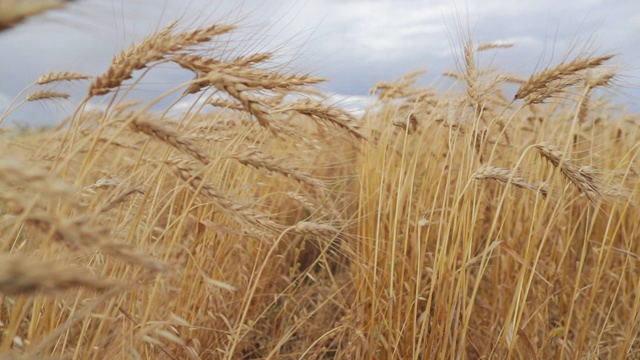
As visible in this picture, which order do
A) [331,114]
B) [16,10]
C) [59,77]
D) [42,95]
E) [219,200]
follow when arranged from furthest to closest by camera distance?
[42,95]
[59,77]
[331,114]
[219,200]
[16,10]

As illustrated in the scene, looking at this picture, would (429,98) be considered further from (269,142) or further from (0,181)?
(0,181)

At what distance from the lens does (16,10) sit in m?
1.01

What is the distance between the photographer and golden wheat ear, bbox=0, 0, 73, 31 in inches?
39.3

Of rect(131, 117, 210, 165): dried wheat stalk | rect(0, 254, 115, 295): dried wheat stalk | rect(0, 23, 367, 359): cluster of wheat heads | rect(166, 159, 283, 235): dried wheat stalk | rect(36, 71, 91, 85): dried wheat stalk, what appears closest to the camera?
rect(0, 254, 115, 295): dried wheat stalk

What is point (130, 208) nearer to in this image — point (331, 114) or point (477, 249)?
point (331, 114)

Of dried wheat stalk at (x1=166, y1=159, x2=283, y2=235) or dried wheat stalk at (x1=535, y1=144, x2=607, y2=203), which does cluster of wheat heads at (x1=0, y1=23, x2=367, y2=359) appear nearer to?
dried wheat stalk at (x1=166, y1=159, x2=283, y2=235)

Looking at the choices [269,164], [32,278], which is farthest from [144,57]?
[32,278]

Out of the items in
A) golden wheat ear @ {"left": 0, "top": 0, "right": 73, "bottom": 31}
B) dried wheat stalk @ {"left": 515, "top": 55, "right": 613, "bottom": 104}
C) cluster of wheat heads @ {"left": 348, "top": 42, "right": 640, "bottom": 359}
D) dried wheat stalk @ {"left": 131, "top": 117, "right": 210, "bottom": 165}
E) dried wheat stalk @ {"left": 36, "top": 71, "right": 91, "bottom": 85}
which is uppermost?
golden wheat ear @ {"left": 0, "top": 0, "right": 73, "bottom": 31}

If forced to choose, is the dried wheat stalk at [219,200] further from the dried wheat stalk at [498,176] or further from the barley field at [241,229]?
the dried wheat stalk at [498,176]

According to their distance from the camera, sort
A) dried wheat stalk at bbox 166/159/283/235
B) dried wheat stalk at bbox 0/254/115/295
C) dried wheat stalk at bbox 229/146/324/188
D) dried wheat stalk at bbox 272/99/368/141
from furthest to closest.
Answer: dried wheat stalk at bbox 272/99/368/141
dried wheat stalk at bbox 229/146/324/188
dried wheat stalk at bbox 166/159/283/235
dried wheat stalk at bbox 0/254/115/295

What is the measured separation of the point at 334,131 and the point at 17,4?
1179mm

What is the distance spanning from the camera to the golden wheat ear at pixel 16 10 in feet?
3.27

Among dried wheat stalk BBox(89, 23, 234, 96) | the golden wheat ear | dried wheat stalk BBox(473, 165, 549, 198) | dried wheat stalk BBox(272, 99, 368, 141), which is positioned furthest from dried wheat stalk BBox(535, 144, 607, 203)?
the golden wheat ear

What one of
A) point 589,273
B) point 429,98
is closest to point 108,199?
point 429,98
